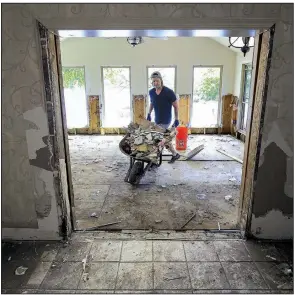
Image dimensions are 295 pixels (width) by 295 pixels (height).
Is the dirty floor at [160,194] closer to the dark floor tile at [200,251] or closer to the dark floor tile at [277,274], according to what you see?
the dark floor tile at [200,251]

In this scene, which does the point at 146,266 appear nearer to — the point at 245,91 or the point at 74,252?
the point at 74,252

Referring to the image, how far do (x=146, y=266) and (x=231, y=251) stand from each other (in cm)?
79

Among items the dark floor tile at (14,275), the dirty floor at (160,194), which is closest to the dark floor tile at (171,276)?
the dirty floor at (160,194)

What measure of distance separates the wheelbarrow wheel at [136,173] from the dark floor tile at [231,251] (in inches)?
70.3

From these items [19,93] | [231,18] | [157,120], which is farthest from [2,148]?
[157,120]

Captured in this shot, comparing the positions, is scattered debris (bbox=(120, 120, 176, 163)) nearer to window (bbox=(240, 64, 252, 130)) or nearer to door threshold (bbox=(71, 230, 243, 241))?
door threshold (bbox=(71, 230, 243, 241))

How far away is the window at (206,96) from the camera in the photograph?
7196 mm

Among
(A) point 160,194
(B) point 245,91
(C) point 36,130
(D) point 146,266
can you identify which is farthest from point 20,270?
(B) point 245,91

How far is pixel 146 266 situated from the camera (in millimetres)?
2111

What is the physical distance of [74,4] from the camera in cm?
187

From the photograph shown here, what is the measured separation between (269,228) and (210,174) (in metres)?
2.00

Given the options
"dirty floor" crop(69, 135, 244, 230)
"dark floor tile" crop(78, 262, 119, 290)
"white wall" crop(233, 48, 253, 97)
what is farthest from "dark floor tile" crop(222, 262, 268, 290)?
"white wall" crop(233, 48, 253, 97)

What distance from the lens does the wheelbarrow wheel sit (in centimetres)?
394

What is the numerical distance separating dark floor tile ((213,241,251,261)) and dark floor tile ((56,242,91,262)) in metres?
1.19
